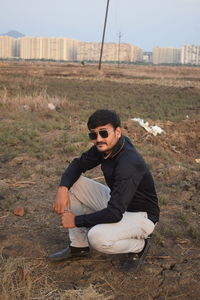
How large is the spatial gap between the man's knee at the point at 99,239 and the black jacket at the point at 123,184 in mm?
59

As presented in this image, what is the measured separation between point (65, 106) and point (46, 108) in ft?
4.73

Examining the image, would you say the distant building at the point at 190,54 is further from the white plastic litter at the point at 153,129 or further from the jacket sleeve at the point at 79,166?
the jacket sleeve at the point at 79,166

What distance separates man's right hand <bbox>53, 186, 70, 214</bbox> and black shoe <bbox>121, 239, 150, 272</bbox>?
68 cm

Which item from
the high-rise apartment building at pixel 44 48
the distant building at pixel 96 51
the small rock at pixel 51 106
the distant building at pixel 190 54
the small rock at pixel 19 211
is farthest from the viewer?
the distant building at pixel 190 54

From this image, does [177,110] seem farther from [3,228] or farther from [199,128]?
[3,228]

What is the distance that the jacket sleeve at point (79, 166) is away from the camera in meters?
3.68

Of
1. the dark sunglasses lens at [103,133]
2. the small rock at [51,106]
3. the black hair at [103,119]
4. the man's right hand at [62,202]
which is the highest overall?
the black hair at [103,119]

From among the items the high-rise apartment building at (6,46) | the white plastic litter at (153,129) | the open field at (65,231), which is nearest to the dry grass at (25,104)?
the open field at (65,231)

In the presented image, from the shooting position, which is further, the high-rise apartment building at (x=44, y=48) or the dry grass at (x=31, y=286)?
the high-rise apartment building at (x=44, y=48)

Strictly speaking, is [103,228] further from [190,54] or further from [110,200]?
[190,54]

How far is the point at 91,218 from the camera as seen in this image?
10.6ft

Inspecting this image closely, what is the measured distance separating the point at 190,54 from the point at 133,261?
6869 inches

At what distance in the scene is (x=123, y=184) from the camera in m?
3.16

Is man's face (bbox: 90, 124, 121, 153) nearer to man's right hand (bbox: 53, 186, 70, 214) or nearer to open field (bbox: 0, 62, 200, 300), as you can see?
man's right hand (bbox: 53, 186, 70, 214)
